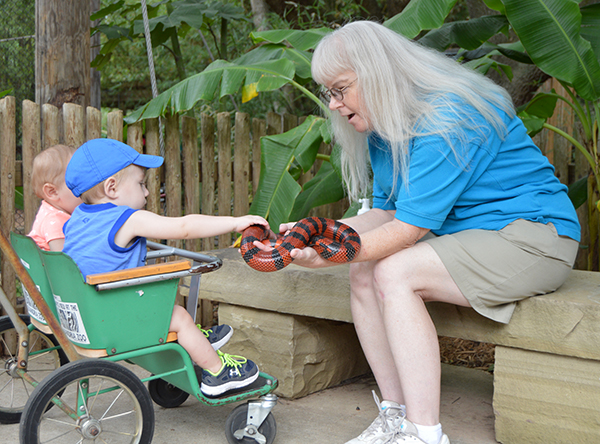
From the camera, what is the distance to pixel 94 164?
6.81 ft

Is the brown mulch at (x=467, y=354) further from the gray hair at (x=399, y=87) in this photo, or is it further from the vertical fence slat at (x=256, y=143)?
the gray hair at (x=399, y=87)

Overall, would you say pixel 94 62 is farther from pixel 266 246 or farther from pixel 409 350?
pixel 409 350

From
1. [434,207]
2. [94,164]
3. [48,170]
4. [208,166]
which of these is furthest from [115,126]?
[434,207]

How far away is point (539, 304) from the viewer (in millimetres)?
2207

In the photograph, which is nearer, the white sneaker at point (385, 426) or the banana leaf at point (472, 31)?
the white sneaker at point (385, 426)

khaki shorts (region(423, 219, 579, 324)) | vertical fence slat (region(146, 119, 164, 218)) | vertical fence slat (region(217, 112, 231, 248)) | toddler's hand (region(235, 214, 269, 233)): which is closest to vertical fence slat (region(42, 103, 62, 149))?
vertical fence slat (region(146, 119, 164, 218))

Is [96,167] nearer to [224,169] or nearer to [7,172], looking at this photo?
[7,172]

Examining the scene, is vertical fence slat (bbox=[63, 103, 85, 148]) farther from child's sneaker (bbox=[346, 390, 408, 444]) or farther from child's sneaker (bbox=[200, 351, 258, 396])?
child's sneaker (bbox=[346, 390, 408, 444])

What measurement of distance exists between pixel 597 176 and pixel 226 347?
93.9 inches

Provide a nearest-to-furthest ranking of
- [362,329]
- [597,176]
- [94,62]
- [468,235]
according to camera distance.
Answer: [468,235] < [362,329] < [597,176] < [94,62]

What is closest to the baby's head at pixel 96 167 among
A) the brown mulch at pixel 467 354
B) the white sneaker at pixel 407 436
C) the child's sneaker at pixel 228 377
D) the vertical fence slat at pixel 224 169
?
the child's sneaker at pixel 228 377

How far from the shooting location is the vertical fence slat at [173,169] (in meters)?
3.76

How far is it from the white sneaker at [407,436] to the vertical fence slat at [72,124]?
91.9 inches

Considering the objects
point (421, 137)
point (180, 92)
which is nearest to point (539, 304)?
point (421, 137)
